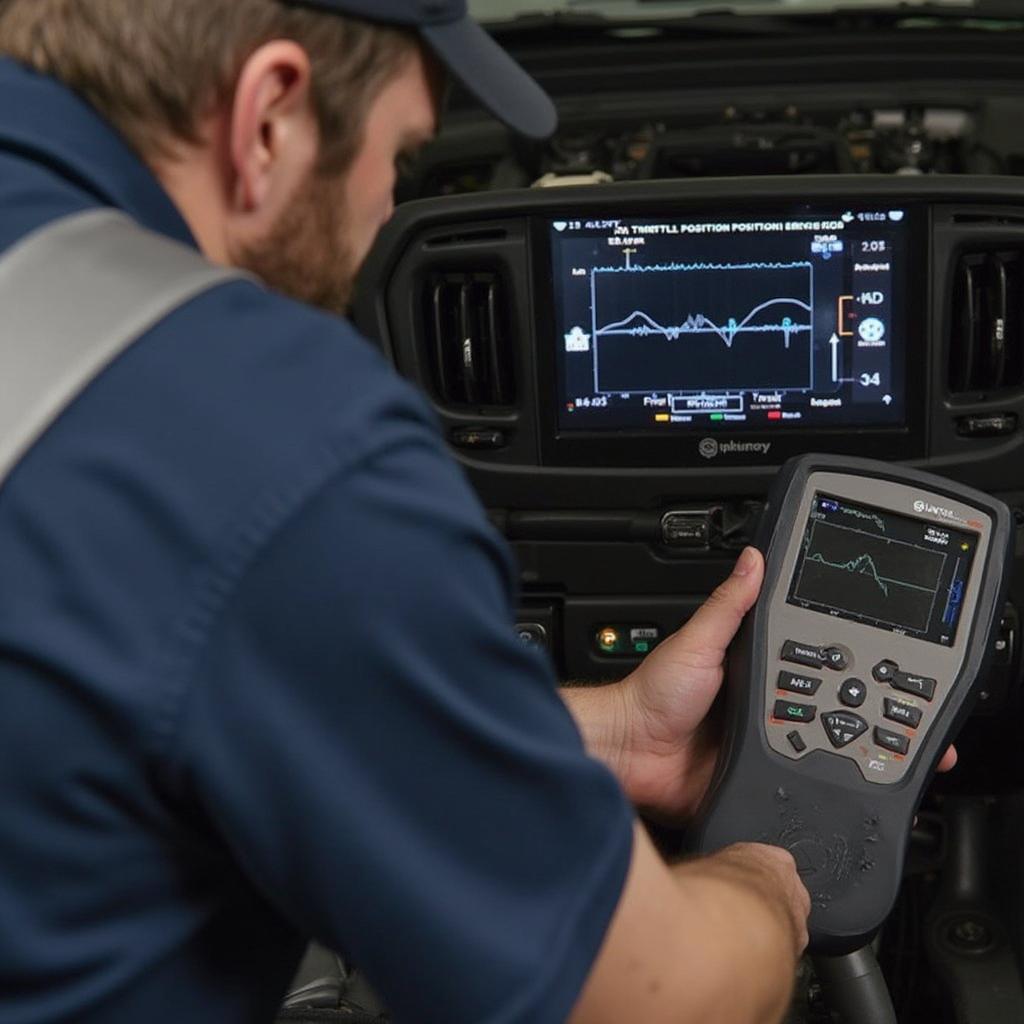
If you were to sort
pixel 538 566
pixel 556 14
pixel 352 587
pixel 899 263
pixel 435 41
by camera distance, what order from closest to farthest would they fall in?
pixel 352 587 < pixel 435 41 < pixel 899 263 < pixel 538 566 < pixel 556 14

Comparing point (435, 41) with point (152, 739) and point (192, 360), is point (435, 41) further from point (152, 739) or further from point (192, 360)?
point (152, 739)

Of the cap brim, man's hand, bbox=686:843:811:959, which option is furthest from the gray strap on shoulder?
man's hand, bbox=686:843:811:959

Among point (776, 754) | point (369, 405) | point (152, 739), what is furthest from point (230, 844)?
point (776, 754)

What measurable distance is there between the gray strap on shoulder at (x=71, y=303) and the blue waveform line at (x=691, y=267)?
3.37ft

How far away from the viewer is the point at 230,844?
88 cm

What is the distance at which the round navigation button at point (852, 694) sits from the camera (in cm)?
159

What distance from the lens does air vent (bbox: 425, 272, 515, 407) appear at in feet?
6.41

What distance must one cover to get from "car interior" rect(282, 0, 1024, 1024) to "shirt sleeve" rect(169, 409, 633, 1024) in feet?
2.48

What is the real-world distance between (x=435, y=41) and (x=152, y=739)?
476 mm

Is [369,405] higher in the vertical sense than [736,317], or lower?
higher

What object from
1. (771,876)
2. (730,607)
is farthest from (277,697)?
(730,607)

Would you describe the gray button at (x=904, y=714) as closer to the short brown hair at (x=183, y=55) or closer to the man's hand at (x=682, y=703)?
the man's hand at (x=682, y=703)

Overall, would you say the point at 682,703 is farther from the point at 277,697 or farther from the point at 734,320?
the point at 277,697

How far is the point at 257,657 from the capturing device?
2.68 feet
